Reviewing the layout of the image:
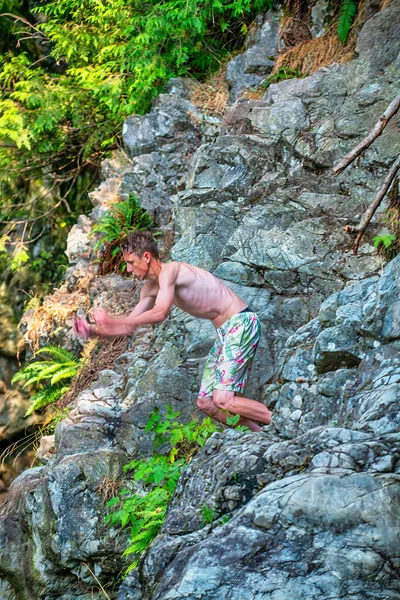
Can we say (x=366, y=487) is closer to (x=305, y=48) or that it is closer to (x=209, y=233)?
(x=209, y=233)

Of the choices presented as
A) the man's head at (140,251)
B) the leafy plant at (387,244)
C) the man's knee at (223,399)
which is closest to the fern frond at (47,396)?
the man's head at (140,251)

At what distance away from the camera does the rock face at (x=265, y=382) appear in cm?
364

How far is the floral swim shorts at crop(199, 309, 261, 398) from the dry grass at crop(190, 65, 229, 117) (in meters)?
5.12

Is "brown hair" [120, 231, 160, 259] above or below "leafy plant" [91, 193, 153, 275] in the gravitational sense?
above

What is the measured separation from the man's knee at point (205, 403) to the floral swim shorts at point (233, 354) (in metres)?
0.03

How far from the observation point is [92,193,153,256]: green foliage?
10.1 m

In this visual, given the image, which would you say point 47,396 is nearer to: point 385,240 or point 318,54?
point 385,240

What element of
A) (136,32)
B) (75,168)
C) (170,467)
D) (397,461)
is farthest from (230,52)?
(397,461)

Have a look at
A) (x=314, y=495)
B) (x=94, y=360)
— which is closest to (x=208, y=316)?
(x=94, y=360)

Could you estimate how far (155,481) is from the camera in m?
5.86

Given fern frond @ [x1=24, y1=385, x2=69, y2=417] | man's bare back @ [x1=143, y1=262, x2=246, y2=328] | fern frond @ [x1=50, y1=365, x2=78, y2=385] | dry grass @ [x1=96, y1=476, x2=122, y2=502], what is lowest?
fern frond @ [x1=24, y1=385, x2=69, y2=417]

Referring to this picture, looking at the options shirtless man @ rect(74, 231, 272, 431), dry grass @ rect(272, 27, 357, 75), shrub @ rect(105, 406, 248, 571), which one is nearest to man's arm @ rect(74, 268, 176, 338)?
shirtless man @ rect(74, 231, 272, 431)

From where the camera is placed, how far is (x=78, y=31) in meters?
11.8

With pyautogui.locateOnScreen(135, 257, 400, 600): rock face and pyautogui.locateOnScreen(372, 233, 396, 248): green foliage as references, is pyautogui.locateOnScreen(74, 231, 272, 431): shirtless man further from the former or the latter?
pyautogui.locateOnScreen(372, 233, 396, 248): green foliage
